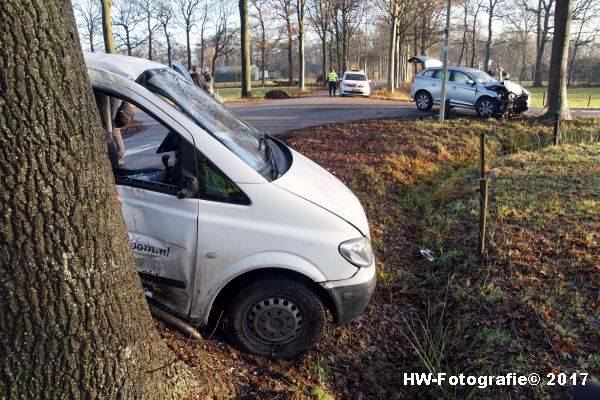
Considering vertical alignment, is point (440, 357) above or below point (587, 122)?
below

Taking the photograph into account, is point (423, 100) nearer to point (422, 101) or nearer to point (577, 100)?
point (422, 101)

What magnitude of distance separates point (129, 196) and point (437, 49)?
58.2 metres

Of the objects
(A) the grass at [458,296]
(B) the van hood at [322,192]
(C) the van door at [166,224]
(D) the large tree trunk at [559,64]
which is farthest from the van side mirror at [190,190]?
(D) the large tree trunk at [559,64]

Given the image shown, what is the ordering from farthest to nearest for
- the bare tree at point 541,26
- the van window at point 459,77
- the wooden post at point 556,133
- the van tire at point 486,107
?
the bare tree at point 541,26 → the van window at point 459,77 → the van tire at point 486,107 → the wooden post at point 556,133

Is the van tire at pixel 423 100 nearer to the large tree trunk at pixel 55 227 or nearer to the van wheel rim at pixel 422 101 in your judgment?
the van wheel rim at pixel 422 101

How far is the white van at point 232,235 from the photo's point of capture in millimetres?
2990

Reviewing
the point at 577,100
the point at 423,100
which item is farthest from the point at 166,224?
the point at 577,100

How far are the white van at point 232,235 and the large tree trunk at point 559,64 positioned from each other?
13.0 m

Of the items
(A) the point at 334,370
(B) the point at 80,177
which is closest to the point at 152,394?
(B) the point at 80,177

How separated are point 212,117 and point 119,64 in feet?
2.46

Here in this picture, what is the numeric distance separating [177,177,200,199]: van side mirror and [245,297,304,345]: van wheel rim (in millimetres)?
861

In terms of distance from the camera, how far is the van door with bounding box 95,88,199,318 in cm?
300

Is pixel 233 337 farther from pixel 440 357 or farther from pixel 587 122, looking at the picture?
pixel 587 122

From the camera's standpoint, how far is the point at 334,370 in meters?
3.39
